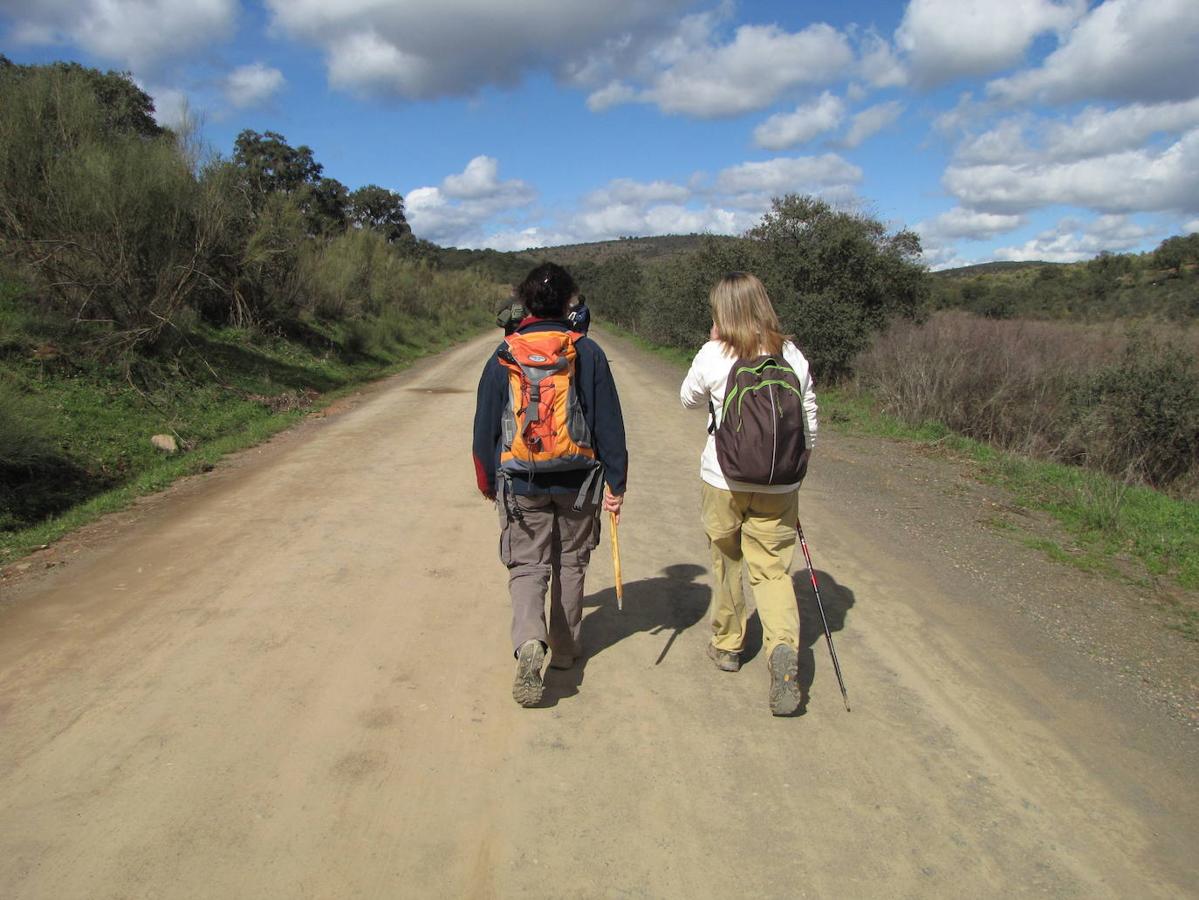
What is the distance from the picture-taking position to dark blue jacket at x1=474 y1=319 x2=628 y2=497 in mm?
3471

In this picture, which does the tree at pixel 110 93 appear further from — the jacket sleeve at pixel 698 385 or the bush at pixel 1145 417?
the bush at pixel 1145 417

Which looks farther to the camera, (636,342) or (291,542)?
(636,342)

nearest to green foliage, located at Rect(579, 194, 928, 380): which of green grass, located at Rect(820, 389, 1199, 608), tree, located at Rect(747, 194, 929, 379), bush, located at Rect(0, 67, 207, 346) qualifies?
tree, located at Rect(747, 194, 929, 379)

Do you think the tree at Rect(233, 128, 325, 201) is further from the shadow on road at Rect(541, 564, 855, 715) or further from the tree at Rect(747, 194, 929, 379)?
the shadow on road at Rect(541, 564, 855, 715)

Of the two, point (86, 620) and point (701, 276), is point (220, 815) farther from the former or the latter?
point (701, 276)

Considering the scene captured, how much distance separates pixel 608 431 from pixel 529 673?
3.62 ft

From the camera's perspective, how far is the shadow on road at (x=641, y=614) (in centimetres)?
386

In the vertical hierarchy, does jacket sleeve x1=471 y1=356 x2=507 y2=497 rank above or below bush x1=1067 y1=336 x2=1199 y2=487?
above

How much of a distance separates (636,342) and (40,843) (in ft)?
106

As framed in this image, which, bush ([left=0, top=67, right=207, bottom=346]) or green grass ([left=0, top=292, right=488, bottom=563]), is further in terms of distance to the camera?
bush ([left=0, top=67, right=207, bottom=346])

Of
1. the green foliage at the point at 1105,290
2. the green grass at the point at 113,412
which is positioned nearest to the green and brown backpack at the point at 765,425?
the green grass at the point at 113,412

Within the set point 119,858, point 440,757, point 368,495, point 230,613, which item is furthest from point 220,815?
point 368,495

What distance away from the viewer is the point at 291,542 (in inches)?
225

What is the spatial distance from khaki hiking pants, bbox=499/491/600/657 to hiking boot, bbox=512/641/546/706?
0.04 meters
